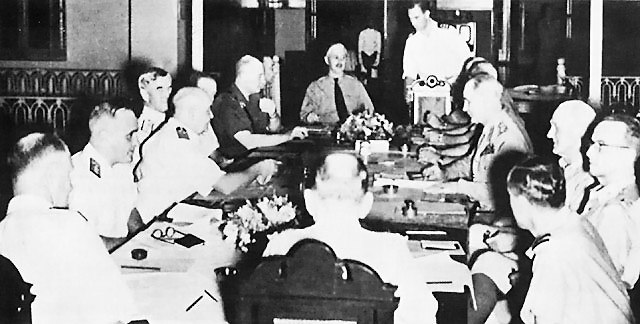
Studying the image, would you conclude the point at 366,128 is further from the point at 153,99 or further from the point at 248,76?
the point at 153,99

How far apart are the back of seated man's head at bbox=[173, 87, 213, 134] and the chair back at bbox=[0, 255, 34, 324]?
1.19 metres

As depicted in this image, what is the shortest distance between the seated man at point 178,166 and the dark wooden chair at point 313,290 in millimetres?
1201

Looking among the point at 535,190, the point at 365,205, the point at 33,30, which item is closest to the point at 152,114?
the point at 33,30

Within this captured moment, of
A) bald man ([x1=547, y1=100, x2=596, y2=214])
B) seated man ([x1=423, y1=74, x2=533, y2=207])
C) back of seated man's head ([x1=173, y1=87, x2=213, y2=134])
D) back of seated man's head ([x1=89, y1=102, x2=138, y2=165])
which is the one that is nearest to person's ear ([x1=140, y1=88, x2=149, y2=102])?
back of seated man's head ([x1=173, y1=87, x2=213, y2=134])

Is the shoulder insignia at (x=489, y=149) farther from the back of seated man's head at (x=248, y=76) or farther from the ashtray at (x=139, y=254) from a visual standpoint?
the ashtray at (x=139, y=254)

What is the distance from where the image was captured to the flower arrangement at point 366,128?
370cm

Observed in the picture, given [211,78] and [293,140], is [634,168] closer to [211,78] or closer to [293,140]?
[293,140]

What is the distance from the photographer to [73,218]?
93.5 inches

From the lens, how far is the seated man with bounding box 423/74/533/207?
323 centimetres

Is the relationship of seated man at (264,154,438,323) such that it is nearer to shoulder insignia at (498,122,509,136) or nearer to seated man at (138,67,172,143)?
shoulder insignia at (498,122,509,136)

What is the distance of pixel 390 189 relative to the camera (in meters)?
2.98

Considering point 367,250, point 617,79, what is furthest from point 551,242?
point 617,79

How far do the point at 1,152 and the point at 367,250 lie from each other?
5.67 feet

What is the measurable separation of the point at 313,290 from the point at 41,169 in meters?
0.98
